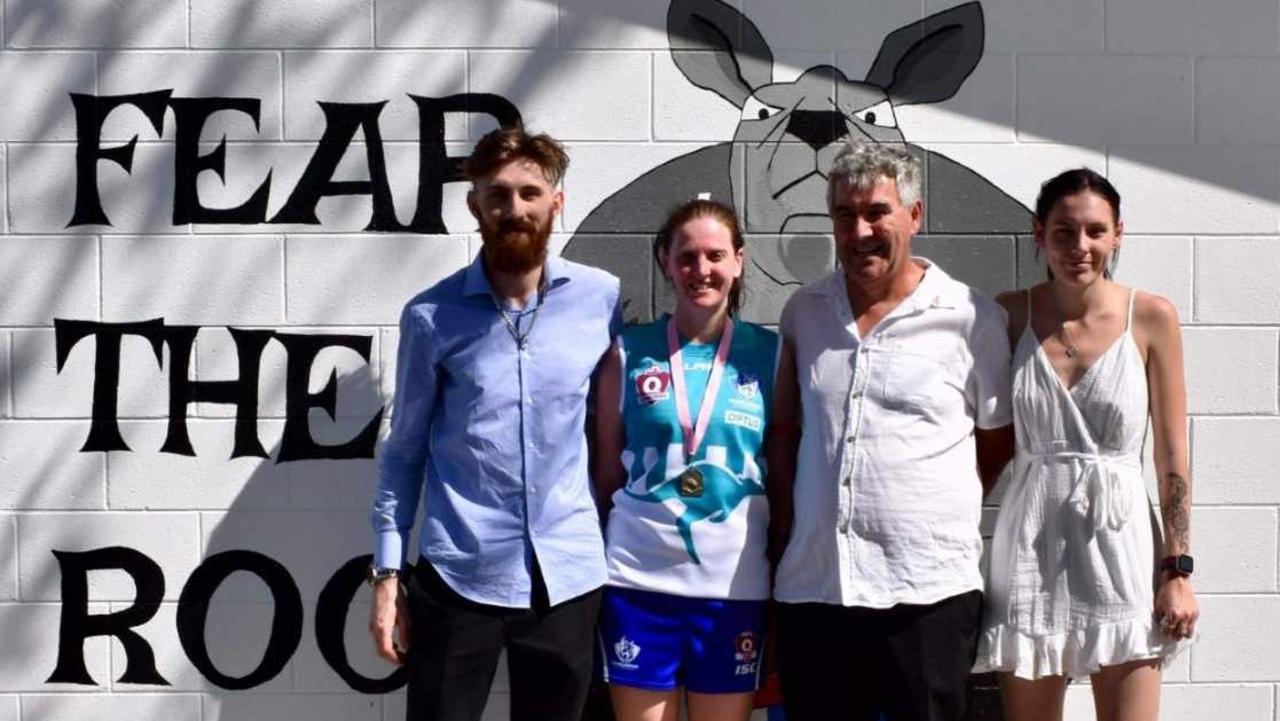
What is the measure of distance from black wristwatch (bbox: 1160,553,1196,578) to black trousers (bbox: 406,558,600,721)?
1211mm

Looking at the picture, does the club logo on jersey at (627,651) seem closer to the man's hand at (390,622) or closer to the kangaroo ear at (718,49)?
the man's hand at (390,622)

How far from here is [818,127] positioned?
3.53 meters

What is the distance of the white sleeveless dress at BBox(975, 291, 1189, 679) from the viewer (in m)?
2.92

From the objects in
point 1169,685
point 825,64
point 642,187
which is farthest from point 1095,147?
point 1169,685

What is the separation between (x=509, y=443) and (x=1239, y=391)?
188 cm

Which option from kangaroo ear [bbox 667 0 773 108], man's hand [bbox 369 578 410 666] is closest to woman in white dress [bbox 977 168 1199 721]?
kangaroo ear [bbox 667 0 773 108]

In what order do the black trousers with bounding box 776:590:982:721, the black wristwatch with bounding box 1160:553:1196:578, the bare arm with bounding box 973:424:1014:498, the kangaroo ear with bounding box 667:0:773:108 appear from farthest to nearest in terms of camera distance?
the kangaroo ear with bounding box 667:0:773:108 → the bare arm with bounding box 973:424:1014:498 → the black wristwatch with bounding box 1160:553:1196:578 → the black trousers with bounding box 776:590:982:721

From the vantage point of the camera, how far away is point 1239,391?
11.7 feet

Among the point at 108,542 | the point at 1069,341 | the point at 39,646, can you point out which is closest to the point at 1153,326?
the point at 1069,341

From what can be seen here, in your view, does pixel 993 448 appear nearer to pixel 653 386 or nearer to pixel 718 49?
pixel 653 386

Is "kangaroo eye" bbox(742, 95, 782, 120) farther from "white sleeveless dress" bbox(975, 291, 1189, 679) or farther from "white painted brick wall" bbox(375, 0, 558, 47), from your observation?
"white sleeveless dress" bbox(975, 291, 1189, 679)

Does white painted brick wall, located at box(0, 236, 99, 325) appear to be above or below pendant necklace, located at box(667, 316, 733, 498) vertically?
above

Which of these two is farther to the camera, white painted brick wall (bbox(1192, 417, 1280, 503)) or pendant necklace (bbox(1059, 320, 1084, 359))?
white painted brick wall (bbox(1192, 417, 1280, 503))

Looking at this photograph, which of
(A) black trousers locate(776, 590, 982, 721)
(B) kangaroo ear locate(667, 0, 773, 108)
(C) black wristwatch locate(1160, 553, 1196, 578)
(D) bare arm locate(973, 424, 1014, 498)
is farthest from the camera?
(B) kangaroo ear locate(667, 0, 773, 108)
